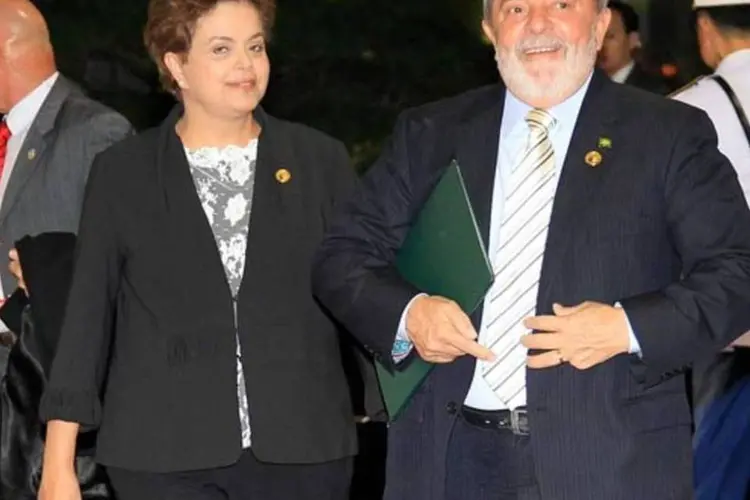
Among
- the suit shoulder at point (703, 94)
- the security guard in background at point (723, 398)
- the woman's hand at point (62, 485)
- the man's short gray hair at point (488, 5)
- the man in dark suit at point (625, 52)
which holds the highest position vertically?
the man in dark suit at point (625, 52)

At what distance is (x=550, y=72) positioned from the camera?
3.50 meters

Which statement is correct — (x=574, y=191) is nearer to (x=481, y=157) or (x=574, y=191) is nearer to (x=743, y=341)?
(x=481, y=157)

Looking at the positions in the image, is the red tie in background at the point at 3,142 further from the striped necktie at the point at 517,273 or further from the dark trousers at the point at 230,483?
the striped necktie at the point at 517,273

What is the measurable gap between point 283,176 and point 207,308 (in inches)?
15.1

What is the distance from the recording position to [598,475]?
11.1 ft

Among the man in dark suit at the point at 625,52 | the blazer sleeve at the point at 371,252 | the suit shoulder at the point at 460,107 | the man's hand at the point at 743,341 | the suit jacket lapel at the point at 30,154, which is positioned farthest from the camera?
the man in dark suit at the point at 625,52

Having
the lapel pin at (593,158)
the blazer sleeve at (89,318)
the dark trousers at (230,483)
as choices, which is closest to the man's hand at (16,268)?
the blazer sleeve at (89,318)

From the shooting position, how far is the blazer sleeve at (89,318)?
4156 mm

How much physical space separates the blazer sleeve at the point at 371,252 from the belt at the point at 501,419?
237mm

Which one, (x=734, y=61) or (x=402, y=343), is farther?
(x=734, y=61)

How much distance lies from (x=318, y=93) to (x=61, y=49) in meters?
1.35

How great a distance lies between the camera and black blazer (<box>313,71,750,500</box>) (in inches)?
130

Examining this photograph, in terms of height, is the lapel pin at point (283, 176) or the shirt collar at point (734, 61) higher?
the shirt collar at point (734, 61)

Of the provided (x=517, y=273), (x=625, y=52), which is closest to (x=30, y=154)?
(x=517, y=273)
